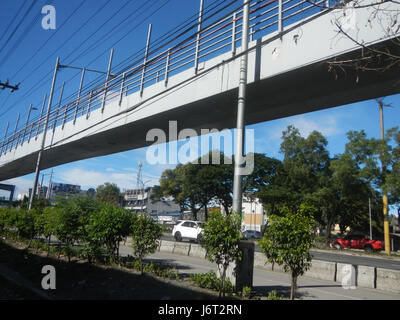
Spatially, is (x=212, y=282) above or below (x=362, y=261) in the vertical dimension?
above

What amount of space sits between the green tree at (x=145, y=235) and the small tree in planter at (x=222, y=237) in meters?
2.73

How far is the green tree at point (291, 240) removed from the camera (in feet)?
19.4

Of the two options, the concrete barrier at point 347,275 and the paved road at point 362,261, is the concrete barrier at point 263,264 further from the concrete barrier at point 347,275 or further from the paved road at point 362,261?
the paved road at point 362,261

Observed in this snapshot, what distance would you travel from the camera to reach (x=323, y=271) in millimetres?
10742

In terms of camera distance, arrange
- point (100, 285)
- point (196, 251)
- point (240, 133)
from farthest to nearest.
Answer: point (196, 251) → point (240, 133) → point (100, 285)

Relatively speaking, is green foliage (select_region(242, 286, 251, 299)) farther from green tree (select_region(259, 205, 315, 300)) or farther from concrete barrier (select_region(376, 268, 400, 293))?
concrete barrier (select_region(376, 268, 400, 293))

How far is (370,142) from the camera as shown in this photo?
30.7 metres

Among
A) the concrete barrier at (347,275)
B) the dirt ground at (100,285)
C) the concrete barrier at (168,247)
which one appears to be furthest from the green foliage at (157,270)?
the concrete barrier at (168,247)

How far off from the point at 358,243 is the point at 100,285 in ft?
104

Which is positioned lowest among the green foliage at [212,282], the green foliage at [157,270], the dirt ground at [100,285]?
the dirt ground at [100,285]

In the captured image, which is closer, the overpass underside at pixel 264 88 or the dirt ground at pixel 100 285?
the dirt ground at pixel 100 285

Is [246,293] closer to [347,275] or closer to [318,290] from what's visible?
[318,290]

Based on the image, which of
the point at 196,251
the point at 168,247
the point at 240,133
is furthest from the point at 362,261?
the point at 240,133

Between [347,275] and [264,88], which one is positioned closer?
[264,88]
